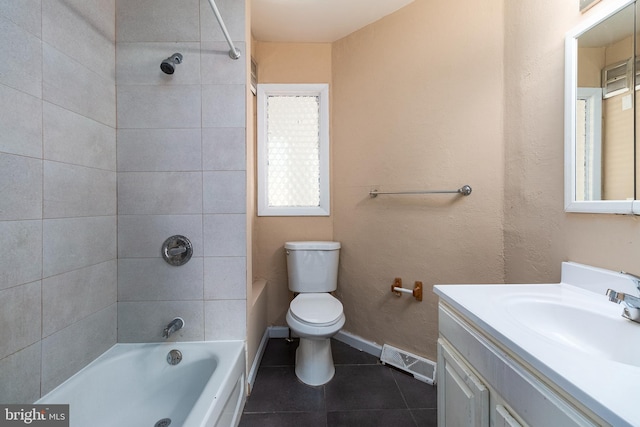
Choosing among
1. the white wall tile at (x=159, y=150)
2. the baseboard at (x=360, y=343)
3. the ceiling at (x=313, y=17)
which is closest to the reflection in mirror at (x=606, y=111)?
the ceiling at (x=313, y=17)

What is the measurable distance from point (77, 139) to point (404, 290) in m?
1.87

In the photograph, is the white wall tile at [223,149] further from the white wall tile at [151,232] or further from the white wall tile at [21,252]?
the white wall tile at [21,252]

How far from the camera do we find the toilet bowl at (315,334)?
138cm

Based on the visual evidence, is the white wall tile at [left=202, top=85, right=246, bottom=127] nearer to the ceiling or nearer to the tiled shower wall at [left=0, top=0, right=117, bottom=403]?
the tiled shower wall at [left=0, top=0, right=117, bottom=403]

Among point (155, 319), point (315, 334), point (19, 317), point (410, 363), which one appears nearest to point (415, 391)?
point (410, 363)

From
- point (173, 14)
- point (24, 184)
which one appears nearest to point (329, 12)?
point (173, 14)

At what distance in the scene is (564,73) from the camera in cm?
98

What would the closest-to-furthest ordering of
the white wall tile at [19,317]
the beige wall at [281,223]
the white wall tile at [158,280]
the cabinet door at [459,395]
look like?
the cabinet door at [459,395] < the white wall tile at [19,317] < the white wall tile at [158,280] < the beige wall at [281,223]

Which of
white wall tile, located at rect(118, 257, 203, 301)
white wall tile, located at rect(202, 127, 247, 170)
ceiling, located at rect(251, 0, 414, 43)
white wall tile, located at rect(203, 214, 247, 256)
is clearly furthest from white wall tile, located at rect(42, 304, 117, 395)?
ceiling, located at rect(251, 0, 414, 43)

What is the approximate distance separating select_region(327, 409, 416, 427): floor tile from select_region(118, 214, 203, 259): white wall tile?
1.12 m

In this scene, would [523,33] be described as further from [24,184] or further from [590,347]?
[24,184]

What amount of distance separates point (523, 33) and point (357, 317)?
1.94 meters

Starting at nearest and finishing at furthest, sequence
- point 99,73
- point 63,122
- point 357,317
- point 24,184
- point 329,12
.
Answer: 1. point 24,184
2. point 63,122
3. point 99,73
4. point 329,12
5. point 357,317

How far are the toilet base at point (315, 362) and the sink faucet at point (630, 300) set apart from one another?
4.09ft
